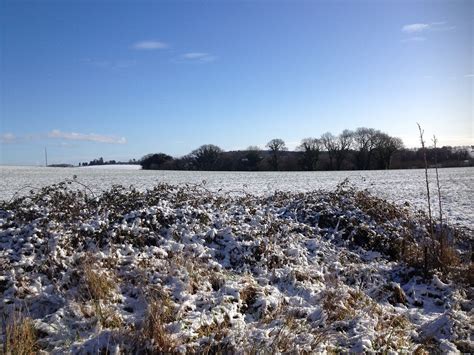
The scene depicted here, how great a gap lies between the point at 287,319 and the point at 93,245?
3942 millimetres

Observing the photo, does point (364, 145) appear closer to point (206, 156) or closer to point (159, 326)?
point (206, 156)

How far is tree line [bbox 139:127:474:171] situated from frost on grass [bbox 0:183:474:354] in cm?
5787

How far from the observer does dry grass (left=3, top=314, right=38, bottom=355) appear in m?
4.28

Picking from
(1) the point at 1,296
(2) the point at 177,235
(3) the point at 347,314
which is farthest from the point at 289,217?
(1) the point at 1,296

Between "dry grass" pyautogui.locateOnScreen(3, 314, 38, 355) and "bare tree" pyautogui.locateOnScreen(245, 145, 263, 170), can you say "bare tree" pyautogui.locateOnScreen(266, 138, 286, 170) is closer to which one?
"bare tree" pyautogui.locateOnScreen(245, 145, 263, 170)

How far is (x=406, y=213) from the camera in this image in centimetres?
1064

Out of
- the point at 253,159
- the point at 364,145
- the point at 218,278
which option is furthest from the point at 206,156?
the point at 218,278

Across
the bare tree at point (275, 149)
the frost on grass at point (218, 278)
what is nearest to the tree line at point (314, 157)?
the bare tree at point (275, 149)

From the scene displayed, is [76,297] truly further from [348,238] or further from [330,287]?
[348,238]

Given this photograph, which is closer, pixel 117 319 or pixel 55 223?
pixel 117 319

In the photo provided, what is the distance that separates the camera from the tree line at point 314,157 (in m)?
70.6

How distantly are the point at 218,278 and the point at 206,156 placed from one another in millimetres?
72530


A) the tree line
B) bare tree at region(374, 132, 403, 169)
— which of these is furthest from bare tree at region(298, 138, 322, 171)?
bare tree at region(374, 132, 403, 169)

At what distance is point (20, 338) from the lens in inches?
173
